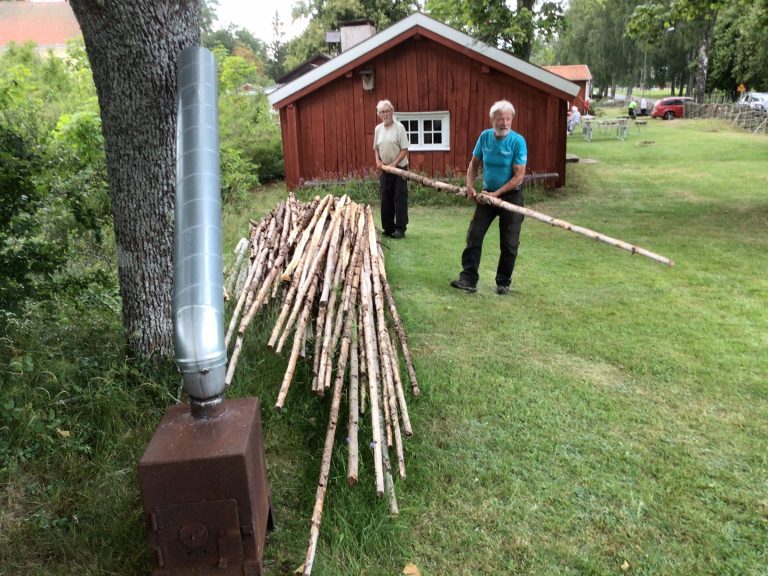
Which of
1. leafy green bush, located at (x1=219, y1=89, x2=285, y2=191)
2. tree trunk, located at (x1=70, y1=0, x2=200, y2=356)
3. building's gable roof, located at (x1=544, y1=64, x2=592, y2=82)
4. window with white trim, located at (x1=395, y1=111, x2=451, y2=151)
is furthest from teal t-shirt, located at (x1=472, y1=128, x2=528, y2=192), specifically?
building's gable roof, located at (x1=544, y1=64, x2=592, y2=82)

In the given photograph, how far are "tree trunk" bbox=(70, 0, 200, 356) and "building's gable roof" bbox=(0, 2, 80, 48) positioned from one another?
68277 millimetres

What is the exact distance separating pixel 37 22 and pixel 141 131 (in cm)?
7393

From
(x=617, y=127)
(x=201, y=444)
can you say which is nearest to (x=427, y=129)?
(x=201, y=444)

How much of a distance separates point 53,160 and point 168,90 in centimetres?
133

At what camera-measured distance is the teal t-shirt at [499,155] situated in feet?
18.4

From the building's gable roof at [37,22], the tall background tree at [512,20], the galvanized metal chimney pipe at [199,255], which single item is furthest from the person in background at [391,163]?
the building's gable roof at [37,22]

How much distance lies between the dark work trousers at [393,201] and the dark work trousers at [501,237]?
2.41 m

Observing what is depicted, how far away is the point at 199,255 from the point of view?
211 cm

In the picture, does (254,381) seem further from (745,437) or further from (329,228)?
(745,437)

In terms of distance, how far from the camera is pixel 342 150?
13.2 m

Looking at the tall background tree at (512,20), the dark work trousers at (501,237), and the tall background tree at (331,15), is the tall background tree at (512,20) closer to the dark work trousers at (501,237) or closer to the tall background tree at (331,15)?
the dark work trousers at (501,237)

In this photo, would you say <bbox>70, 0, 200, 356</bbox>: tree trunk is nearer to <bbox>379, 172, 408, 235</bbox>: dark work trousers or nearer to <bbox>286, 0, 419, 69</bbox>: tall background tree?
<bbox>379, 172, 408, 235</bbox>: dark work trousers

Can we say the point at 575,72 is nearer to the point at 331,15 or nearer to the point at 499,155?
the point at 331,15

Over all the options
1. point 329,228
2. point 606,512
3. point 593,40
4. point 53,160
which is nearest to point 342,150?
point 329,228
